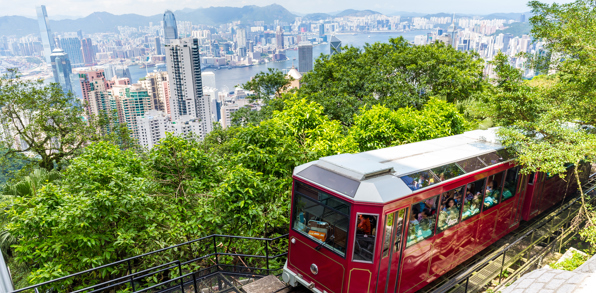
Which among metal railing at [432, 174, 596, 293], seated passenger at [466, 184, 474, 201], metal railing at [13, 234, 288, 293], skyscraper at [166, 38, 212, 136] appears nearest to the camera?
metal railing at [432, 174, 596, 293]

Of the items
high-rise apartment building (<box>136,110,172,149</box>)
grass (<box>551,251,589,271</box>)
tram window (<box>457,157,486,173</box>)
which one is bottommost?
high-rise apartment building (<box>136,110,172,149</box>)

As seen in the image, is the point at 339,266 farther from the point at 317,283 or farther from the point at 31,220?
the point at 31,220

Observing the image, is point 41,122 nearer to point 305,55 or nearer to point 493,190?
point 493,190

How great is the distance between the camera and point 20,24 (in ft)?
371

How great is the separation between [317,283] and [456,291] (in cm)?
286

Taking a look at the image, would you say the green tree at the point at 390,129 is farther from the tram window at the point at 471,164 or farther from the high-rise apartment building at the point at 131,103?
the high-rise apartment building at the point at 131,103

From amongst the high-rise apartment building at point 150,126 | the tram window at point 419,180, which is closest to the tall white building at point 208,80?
the high-rise apartment building at point 150,126

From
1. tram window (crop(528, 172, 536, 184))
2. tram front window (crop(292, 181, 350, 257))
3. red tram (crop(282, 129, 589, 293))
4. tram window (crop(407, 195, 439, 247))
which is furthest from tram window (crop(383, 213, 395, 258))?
tram window (crop(528, 172, 536, 184))

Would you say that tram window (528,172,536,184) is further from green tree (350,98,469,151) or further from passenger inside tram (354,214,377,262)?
passenger inside tram (354,214,377,262)

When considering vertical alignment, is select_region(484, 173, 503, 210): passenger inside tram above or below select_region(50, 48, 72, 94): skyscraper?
above

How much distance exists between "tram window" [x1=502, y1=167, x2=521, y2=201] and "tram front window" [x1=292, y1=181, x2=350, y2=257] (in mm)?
5062

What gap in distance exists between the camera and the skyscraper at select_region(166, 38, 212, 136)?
128 meters

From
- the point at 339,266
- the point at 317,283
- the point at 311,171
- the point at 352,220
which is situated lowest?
the point at 317,283

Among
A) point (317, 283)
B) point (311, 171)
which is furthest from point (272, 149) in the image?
point (317, 283)
